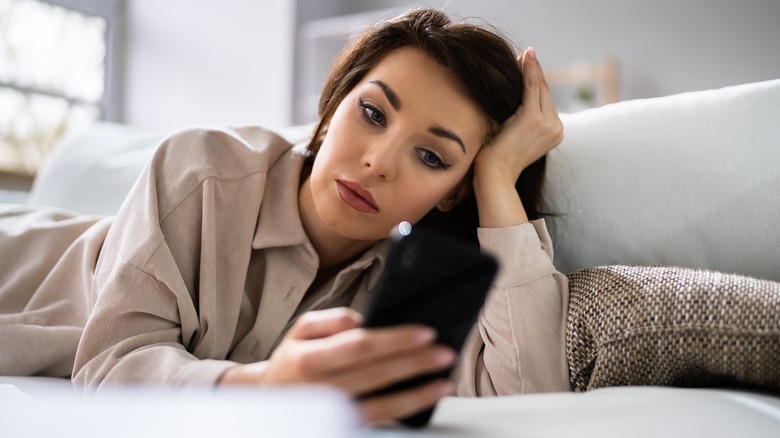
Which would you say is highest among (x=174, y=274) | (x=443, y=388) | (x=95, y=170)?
(x=443, y=388)

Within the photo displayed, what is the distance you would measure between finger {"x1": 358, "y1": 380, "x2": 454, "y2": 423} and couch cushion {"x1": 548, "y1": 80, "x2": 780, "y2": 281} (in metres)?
0.69

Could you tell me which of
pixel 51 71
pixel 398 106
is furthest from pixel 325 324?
pixel 51 71

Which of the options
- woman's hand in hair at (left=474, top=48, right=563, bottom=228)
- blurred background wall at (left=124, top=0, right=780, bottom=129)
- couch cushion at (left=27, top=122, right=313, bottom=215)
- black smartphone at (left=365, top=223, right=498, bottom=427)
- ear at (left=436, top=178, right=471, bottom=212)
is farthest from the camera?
blurred background wall at (left=124, top=0, right=780, bottom=129)

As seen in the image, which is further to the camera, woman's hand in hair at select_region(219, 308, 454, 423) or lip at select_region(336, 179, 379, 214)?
lip at select_region(336, 179, 379, 214)

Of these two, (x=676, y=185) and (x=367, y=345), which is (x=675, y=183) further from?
(x=367, y=345)

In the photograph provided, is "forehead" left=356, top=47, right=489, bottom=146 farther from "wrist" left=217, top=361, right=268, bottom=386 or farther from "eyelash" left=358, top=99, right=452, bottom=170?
"wrist" left=217, top=361, right=268, bottom=386

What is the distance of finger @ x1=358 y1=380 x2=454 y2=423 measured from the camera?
58cm

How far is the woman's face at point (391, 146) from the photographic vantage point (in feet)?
3.57

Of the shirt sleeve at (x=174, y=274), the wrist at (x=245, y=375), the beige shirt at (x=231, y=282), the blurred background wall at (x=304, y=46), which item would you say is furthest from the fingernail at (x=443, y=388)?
the blurred background wall at (x=304, y=46)

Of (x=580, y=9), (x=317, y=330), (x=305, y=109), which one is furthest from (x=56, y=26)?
(x=317, y=330)

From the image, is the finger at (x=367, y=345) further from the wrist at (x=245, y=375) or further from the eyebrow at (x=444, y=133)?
the eyebrow at (x=444, y=133)

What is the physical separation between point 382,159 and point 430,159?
4.3 inches

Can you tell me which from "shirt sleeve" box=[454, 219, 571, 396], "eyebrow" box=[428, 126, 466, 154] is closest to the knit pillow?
"shirt sleeve" box=[454, 219, 571, 396]

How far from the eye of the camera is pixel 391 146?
3.52 feet
